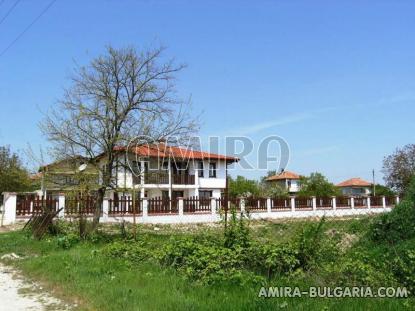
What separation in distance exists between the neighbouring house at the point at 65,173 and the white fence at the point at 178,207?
67 cm

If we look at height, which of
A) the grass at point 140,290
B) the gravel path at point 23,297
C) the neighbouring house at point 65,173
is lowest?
the gravel path at point 23,297

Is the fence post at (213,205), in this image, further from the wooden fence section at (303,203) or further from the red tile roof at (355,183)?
the red tile roof at (355,183)

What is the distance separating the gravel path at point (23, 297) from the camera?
24.8 feet

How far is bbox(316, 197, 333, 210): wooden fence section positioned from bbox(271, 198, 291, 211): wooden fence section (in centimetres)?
339

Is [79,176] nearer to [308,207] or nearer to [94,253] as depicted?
[94,253]

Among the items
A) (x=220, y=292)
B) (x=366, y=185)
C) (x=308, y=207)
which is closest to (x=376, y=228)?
(x=220, y=292)

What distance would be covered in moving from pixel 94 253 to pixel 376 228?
22.5ft

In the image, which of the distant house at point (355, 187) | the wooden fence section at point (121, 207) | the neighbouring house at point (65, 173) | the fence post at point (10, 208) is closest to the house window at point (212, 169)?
Answer: the wooden fence section at point (121, 207)

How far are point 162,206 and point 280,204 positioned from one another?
11.4m

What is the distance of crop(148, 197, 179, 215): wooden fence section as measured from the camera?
106 feet

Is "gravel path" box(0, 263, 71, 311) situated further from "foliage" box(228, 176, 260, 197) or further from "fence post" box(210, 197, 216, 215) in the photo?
"foliage" box(228, 176, 260, 197)

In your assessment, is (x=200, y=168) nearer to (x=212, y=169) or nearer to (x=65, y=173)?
(x=212, y=169)

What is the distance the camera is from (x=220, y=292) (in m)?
7.06

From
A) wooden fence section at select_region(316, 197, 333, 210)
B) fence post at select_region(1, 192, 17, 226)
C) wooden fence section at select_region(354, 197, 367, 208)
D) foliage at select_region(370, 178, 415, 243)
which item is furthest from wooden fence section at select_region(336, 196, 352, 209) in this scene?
foliage at select_region(370, 178, 415, 243)
